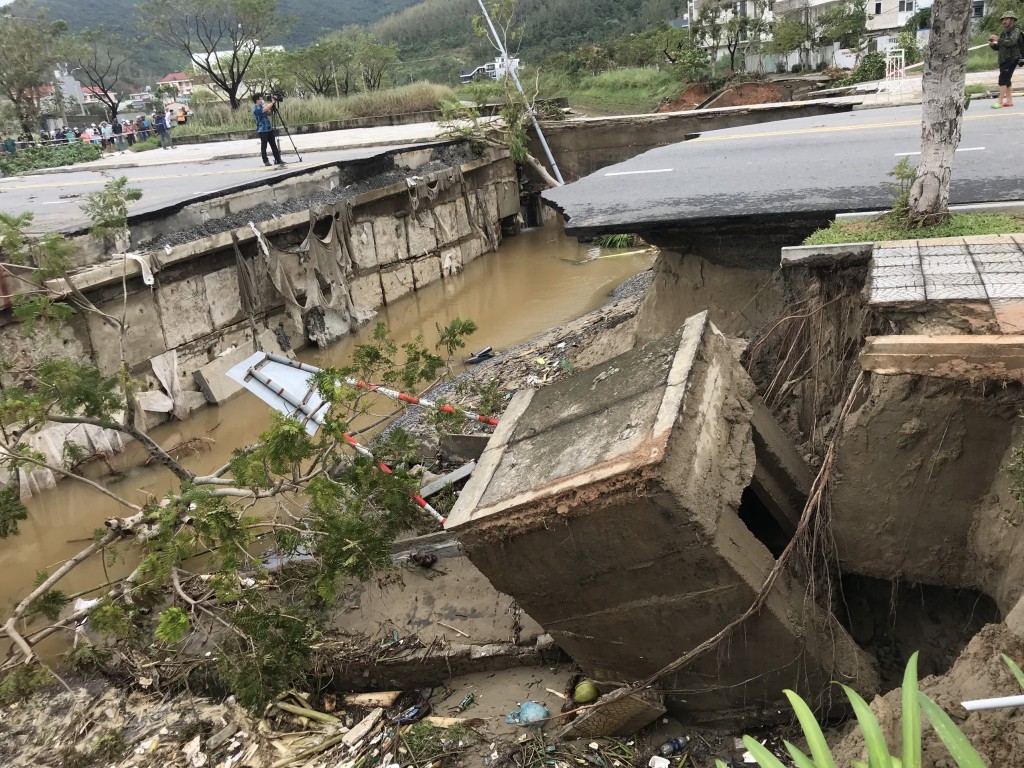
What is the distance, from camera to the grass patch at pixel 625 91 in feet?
96.5

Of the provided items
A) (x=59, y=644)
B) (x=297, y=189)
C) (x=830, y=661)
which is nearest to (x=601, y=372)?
(x=830, y=661)

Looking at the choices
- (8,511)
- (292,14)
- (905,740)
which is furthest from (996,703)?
(292,14)

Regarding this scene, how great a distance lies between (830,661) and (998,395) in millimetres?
1394

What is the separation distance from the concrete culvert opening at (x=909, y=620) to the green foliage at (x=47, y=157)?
71.6ft

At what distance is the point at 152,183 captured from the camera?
46.0ft

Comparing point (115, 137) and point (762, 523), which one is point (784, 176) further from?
point (115, 137)

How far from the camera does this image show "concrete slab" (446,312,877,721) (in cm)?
306

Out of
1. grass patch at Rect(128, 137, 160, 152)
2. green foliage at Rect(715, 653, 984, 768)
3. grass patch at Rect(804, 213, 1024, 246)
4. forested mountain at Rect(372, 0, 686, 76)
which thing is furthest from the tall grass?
forested mountain at Rect(372, 0, 686, 76)

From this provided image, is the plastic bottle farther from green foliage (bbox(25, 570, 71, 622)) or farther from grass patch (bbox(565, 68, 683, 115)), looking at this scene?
grass patch (bbox(565, 68, 683, 115))

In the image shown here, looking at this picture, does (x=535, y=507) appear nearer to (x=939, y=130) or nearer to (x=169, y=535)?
(x=169, y=535)

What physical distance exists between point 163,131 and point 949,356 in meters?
24.9

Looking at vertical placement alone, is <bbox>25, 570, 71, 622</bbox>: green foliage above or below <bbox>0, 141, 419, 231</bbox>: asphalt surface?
below

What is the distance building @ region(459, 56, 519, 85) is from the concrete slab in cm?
1401

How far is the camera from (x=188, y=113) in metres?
28.7
